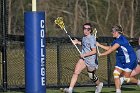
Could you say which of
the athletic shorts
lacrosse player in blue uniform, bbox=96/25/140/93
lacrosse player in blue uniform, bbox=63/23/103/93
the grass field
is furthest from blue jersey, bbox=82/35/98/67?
the grass field

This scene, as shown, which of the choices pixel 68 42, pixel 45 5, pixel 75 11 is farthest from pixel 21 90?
pixel 45 5

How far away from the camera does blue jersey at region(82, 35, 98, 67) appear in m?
13.8

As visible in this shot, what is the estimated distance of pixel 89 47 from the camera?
13.9 metres

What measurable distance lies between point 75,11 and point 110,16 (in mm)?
2353

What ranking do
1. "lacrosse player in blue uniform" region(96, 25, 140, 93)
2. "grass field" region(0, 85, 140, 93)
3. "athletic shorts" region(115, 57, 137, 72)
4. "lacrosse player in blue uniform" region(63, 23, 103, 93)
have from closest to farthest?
1. "lacrosse player in blue uniform" region(96, 25, 140, 93)
2. "athletic shorts" region(115, 57, 137, 72)
3. "lacrosse player in blue uniform" region(63, 23, 103, 93)
4. "grass field" region(0, 85, 140, 93)

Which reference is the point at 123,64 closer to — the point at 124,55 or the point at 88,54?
the point at 124,55

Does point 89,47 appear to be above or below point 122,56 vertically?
above

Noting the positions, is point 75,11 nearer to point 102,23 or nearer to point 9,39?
point 102,23

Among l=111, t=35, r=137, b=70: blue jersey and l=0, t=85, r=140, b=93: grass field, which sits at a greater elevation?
l=111, t=35, r=137, b=70: blue jersey

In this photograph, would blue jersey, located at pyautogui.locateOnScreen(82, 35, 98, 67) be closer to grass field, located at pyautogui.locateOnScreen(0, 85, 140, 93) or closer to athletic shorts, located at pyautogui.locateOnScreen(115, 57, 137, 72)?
athletic shorts, located at pyautogui.locateOnScreen(115, 57, 137, 72)

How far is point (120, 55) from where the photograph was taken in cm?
1370

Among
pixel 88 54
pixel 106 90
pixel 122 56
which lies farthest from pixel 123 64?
pixel 106 90

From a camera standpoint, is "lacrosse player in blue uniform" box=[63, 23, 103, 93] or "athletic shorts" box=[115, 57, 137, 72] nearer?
"athletic shorts" box=[115, 57, 137, 72]

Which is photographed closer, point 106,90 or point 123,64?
point 123,64
